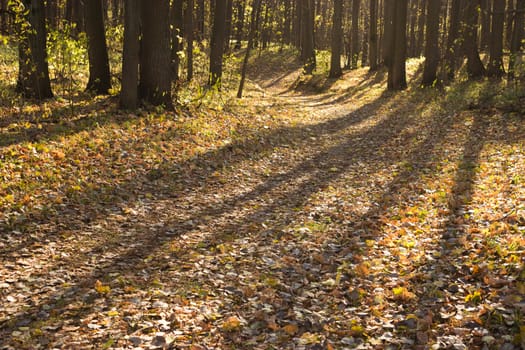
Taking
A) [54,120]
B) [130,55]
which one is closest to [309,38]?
[130,55]

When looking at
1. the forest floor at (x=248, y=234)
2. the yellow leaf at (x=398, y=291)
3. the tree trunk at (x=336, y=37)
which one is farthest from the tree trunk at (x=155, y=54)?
the tree trunk at (x=336, y=37)

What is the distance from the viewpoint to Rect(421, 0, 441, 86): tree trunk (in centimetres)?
2000

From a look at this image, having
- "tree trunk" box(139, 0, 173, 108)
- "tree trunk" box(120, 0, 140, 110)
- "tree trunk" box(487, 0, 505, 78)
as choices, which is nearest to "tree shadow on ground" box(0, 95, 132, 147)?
"tree trunk" box(120, 0, 140, 110)

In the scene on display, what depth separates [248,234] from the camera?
7.50m

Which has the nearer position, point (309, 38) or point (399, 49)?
point (399, 49)

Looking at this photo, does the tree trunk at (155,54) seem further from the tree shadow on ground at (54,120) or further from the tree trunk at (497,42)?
the tree trunk at (497,42)

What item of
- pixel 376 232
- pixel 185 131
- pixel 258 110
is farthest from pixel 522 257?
pixel 258 110

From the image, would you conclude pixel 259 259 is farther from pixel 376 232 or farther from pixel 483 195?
pixel 483 195

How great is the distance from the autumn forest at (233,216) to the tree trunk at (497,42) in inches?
77.6

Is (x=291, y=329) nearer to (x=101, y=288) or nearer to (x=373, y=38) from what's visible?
(x=101, y=288)

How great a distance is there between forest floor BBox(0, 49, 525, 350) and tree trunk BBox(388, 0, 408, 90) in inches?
363

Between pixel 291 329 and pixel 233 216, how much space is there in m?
3.72

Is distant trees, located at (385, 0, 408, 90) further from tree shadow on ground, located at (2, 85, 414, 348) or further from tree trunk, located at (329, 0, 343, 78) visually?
tree shadow on ground, located at (2, 85, 414, 348)

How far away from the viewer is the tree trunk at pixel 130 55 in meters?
11.6
